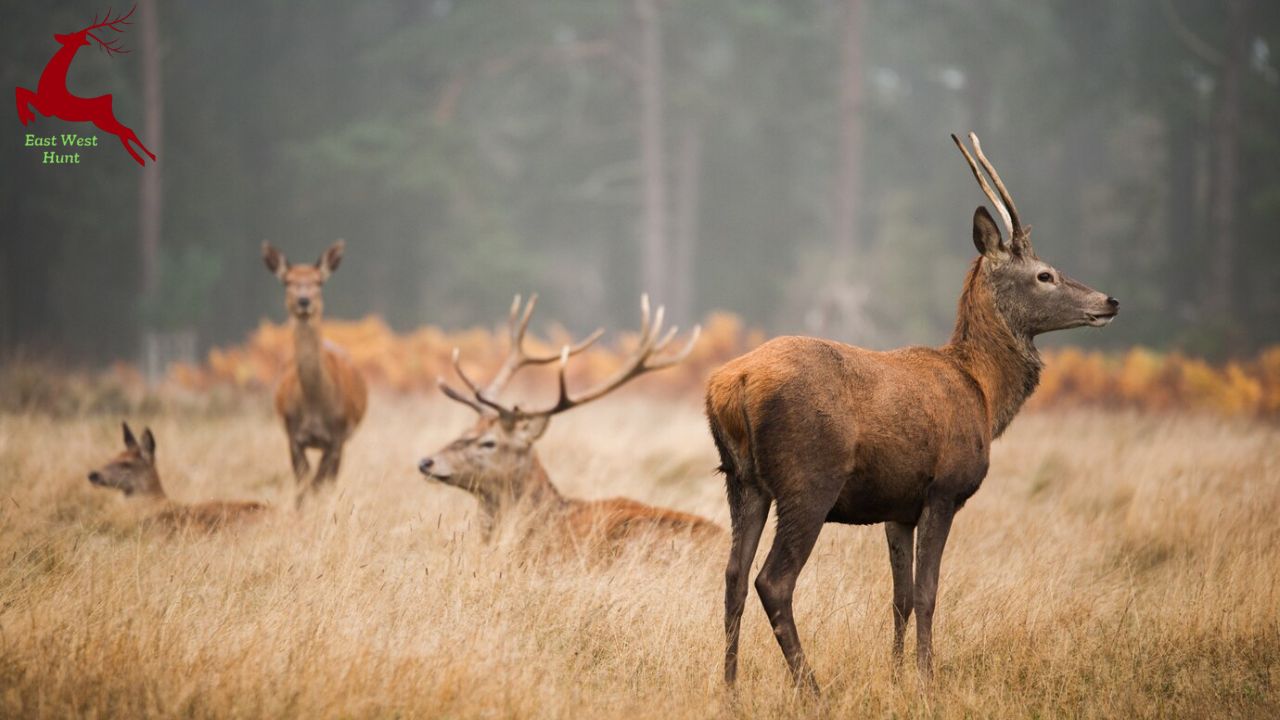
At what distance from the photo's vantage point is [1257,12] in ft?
65.9

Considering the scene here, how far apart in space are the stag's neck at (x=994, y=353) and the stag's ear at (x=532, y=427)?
2.69 m

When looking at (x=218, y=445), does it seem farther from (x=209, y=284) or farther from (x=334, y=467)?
(x=209, y=284)

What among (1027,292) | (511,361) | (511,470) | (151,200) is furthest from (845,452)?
(151,200)

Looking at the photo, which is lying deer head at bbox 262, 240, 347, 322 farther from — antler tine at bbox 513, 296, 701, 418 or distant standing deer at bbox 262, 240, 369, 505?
antler tine at bbox 513, 296, 701, 418

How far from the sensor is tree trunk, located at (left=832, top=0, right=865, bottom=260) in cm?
2580

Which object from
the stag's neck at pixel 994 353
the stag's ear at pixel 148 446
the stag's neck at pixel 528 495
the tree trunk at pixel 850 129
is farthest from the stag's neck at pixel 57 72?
the tree trunk at pixel 850 129

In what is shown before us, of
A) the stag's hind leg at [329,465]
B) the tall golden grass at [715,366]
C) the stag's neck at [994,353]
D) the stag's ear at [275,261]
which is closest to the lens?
the stag's neck at [994,353]

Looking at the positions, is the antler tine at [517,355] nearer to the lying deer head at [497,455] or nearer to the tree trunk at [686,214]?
the lying deer head at [497,455]

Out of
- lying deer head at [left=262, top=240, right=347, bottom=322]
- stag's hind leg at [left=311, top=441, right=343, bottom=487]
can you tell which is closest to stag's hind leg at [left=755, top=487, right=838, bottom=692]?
stag's hind leg at [left=311, top=441, right=343, bottom=487]

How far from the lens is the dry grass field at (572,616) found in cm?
381

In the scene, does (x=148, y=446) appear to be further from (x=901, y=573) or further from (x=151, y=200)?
(x=151, y=200)

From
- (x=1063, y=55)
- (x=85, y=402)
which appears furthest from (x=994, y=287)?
(x=1063, y=55)

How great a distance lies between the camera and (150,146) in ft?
64.3

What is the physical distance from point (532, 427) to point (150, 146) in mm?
15320
